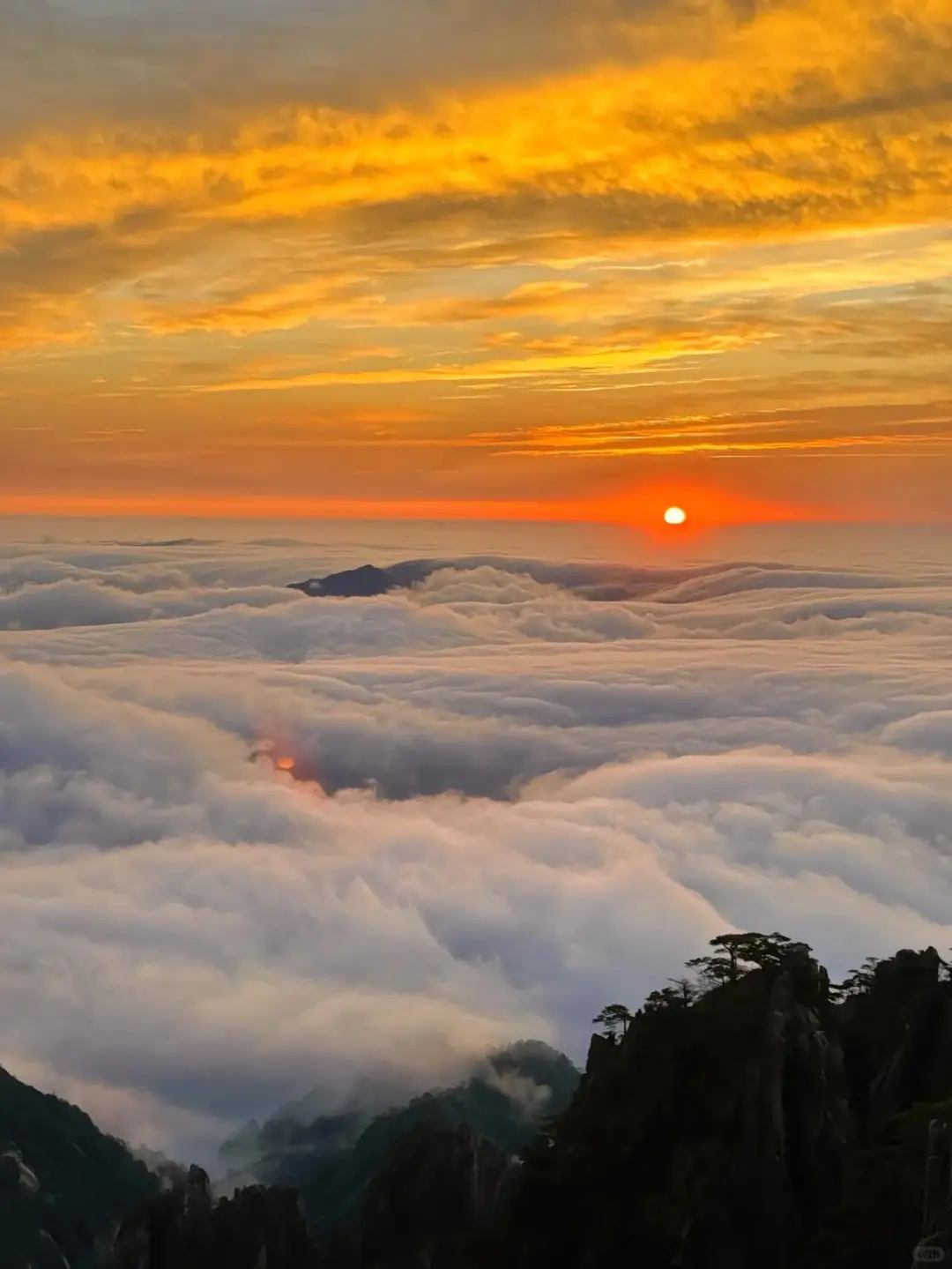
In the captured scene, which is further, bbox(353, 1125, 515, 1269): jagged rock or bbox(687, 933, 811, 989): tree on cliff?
bbox(353, 1125, 515, 1269): jagged rock

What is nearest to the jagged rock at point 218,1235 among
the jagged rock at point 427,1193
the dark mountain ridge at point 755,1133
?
the jagged rock at point 427,1193

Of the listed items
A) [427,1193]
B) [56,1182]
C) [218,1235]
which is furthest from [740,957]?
[56,1182]

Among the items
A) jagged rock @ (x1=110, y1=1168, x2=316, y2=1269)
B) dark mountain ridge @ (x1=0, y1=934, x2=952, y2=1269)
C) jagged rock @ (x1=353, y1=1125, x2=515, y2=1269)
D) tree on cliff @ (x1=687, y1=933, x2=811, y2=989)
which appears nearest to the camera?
Result: dark mountain ridge @ (x1=0, y1=934, x2=952, y2=1269)

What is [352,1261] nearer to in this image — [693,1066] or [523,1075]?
[693,1066]

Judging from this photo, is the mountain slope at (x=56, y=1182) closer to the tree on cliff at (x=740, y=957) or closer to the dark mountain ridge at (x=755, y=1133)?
the dark mountain ridge at (x=755, y=1133)

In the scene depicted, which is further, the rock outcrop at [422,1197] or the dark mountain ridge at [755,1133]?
the rock outcrop at [422,1197]

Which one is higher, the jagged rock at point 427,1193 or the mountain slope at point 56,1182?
the jagged rock at point 427,1193

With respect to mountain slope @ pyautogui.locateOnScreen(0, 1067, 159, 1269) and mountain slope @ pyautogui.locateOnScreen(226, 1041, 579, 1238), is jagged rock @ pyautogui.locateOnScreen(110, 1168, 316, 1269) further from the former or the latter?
mountain slope @ pyautogui.locateOnScreen(0, 1067, 159, 1269)

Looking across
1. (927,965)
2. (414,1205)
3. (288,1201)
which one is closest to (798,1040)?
(927,965)

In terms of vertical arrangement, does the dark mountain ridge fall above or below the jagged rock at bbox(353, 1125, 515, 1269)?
above

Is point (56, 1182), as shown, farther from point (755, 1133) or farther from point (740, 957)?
point (755, 1133)

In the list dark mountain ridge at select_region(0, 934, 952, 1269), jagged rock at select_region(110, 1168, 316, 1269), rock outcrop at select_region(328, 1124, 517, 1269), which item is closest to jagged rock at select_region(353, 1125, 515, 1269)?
rock outcrop at select_region(328, 1124, 517, 1269)

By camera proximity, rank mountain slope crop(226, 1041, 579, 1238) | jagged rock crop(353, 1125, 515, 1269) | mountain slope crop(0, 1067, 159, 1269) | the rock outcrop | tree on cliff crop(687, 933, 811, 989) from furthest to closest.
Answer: mountain slope crop(226, 1041, 579, 1238) < mountain slope crop(0, 1067, 159, 1269) < the rock outcrop < jagged rock crop(353, 1125, 515, 1269) < tree on cliff crop(687, 933, 811, 989)
